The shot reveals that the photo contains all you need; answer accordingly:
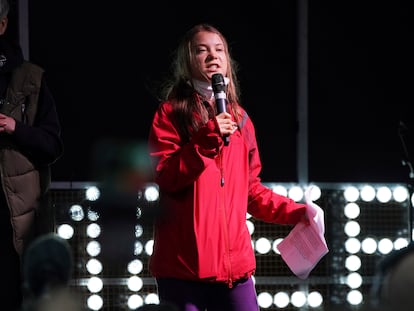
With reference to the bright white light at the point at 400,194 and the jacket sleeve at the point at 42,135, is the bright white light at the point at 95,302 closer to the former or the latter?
the jacket sleeve at the point at 42,135

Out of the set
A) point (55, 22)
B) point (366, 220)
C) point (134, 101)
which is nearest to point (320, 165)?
point (366, 220)

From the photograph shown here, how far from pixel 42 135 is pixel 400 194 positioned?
2.46m

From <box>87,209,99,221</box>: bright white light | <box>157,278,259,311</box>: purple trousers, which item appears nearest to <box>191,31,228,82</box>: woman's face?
<box>157,278,259,311</box>: purple trousers

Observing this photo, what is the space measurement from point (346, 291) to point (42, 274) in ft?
11.2

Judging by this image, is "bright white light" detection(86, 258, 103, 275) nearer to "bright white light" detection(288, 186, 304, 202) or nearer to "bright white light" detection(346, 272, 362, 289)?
"bright white light" detection(288, 186, 304, 202)

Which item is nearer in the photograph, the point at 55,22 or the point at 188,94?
the point at 188,94

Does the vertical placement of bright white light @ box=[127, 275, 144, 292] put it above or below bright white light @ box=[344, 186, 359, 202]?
below

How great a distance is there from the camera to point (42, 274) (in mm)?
2258

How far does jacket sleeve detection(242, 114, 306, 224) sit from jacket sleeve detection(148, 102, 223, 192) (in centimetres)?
34

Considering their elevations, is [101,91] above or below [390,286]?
above

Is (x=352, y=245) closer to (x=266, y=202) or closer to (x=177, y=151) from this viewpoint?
(x=266, y=202)

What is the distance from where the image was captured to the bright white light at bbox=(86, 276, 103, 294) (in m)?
5.21

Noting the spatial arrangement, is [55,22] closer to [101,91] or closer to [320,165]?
[101,91]

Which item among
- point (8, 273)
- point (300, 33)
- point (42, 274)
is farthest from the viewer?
point (300, 33)
